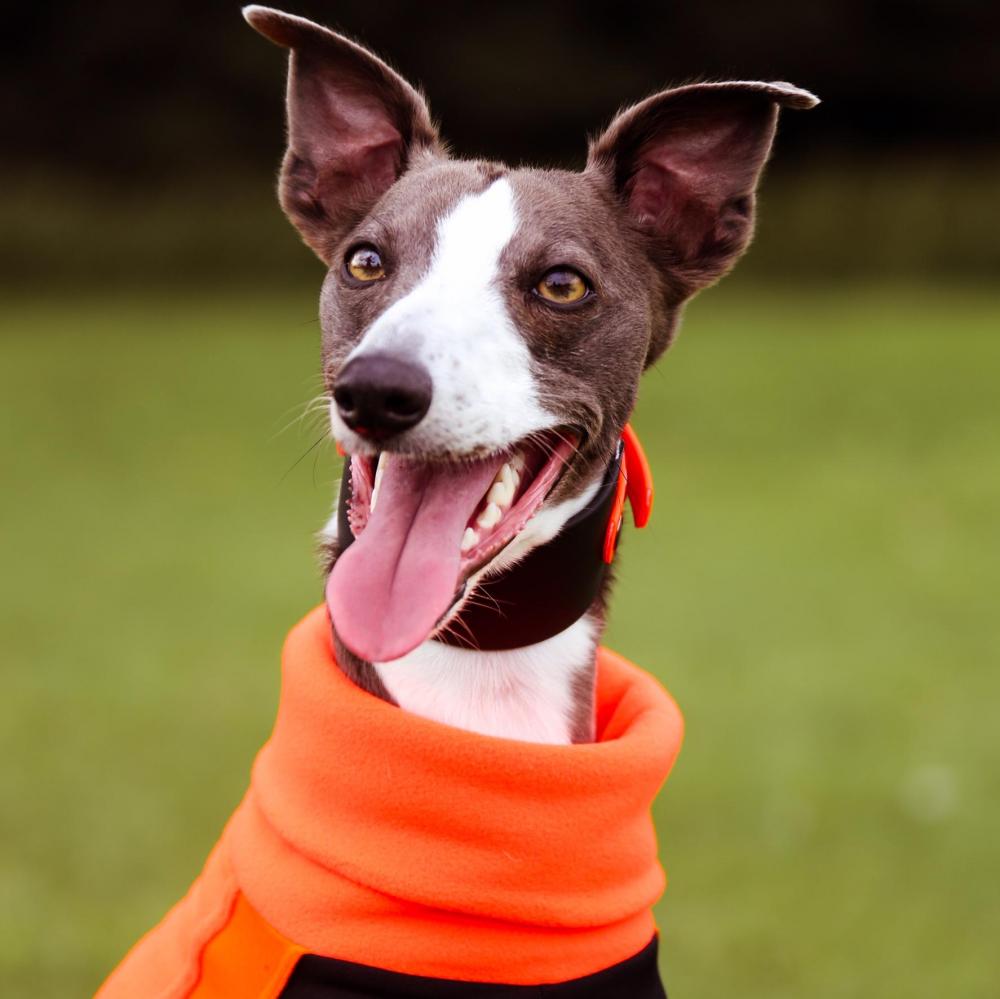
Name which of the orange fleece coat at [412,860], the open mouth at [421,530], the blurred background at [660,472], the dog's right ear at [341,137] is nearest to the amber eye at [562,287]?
the open mouth at [421,530]

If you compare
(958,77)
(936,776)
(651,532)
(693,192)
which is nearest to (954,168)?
(958,77)

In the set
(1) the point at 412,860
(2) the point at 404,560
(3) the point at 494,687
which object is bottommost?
(1) the point at 412,860

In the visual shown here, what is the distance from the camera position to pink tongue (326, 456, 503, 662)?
Answer: 2574 millimetres

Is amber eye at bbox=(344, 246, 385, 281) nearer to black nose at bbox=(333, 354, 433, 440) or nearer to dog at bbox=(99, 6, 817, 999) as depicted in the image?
dog at bbox=(99, 6, 817, 999)

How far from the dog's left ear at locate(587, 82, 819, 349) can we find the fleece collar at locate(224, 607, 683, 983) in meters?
1.13

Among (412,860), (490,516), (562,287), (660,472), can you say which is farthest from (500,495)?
(660,472)

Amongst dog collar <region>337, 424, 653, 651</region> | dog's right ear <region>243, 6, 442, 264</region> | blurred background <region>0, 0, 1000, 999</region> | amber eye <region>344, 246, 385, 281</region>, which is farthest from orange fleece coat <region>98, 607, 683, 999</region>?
blurred background <region>0, 0, 1000, 999</region>

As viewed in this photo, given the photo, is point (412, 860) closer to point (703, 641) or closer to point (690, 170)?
point (690, 170)

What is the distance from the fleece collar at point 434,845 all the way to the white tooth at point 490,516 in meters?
0.36

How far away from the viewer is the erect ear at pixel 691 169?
125 inches

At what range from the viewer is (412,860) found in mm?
2605

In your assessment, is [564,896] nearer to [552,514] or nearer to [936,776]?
[552,514]

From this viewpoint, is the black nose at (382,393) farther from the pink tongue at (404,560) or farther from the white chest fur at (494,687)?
the white chest fur at (494,687)

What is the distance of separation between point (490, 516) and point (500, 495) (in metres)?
0.05
